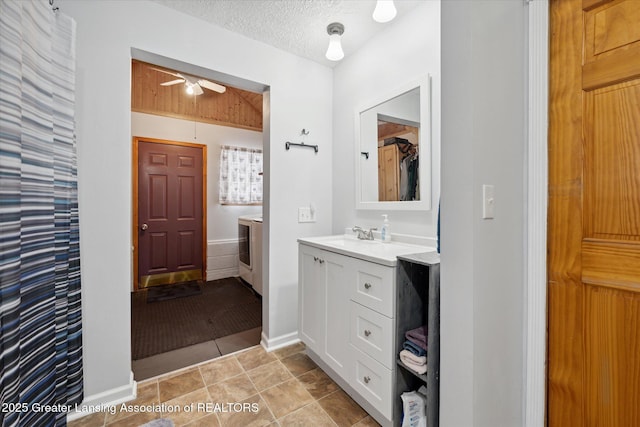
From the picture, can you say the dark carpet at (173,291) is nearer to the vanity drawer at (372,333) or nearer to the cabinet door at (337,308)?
the cabinet door at (337,308)

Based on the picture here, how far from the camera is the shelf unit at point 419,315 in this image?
1.18 meters

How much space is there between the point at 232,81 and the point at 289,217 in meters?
1.17

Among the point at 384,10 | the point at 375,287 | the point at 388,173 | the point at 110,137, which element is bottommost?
the point at 375,287

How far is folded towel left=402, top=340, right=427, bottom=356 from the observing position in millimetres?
1226

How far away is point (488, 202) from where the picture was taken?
97 cm

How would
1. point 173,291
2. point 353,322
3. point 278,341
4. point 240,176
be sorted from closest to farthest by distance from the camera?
1. point 353,322
2. point 278,341
3. point 173,291
4. point 240,176

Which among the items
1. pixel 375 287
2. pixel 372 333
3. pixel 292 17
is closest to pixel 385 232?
pixel 375 287

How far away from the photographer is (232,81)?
211cm

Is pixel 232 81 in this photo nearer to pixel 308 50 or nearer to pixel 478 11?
pixel 308 50

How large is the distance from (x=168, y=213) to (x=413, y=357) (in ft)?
12.4

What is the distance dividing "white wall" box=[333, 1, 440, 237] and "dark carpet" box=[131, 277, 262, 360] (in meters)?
1.37

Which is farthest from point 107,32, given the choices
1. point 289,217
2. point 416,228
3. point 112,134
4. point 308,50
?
point 416,228

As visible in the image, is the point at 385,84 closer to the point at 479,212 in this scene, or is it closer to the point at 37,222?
the point at 479,212

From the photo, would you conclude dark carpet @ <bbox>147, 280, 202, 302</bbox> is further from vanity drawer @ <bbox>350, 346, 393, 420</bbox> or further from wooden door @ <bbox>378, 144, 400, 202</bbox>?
wooden door @ <bbox>378, 144, 400, 202</bbox>
